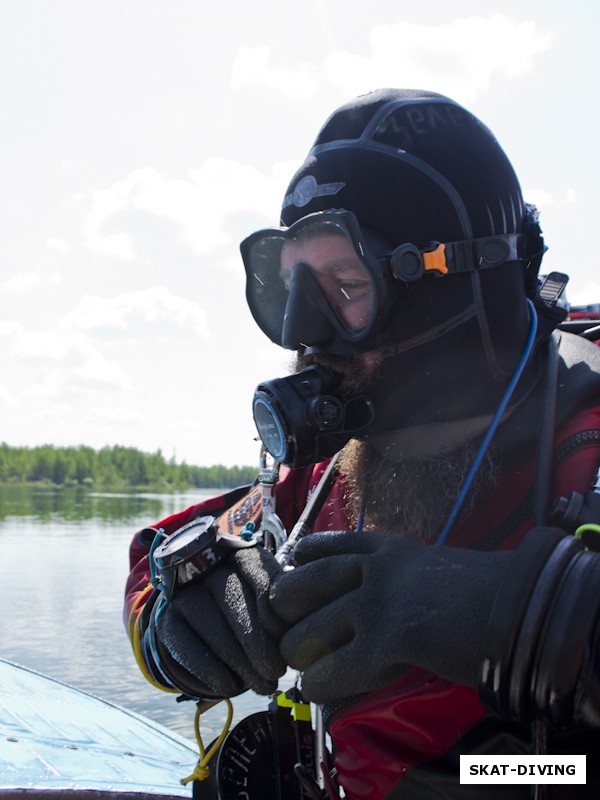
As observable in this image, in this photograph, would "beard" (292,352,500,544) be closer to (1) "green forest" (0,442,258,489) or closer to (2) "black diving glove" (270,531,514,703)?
(2) "black diving glove" (270,531,514,703)

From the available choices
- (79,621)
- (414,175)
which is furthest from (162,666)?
(79,621)

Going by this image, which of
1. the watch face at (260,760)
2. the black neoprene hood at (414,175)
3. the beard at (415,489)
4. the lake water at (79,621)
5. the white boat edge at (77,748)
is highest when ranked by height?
the black neoprene hood at (414,175)

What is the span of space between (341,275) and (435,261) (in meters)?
0.21

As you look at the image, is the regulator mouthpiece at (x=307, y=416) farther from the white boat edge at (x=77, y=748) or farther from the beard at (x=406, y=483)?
the white boat edge at (x=77, y=748)

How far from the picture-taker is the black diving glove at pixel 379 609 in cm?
104

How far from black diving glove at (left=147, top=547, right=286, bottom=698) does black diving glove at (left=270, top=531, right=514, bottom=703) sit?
0.17 ft

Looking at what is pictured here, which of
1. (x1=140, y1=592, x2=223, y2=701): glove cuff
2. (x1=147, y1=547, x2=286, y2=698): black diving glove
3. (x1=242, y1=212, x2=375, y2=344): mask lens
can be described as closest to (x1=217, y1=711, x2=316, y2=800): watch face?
(x1=140, y1=592, x2=223, y2=701): glove cuff

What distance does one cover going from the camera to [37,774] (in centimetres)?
258

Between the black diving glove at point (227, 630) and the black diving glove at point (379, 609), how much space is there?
50 millimetres

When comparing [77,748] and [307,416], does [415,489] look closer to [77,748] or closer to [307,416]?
[307,416]

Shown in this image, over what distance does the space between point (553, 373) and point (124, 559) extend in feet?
53.5

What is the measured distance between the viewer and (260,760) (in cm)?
175

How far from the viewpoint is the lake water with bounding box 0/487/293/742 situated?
7512 millimetres

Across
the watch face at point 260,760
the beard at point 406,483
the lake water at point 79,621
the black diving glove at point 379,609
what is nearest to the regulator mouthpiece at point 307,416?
the beard at point 406,483
